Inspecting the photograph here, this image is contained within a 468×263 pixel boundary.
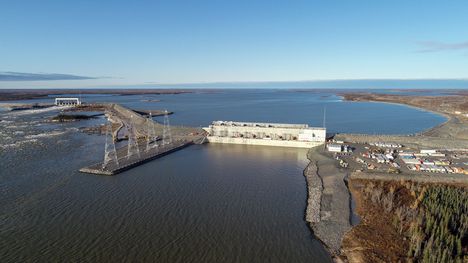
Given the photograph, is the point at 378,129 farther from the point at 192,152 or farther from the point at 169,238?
the point at 169,238

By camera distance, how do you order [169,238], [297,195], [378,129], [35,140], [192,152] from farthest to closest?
[378,129] → [35,140] → [192,152] → [297,195] → [169,238]

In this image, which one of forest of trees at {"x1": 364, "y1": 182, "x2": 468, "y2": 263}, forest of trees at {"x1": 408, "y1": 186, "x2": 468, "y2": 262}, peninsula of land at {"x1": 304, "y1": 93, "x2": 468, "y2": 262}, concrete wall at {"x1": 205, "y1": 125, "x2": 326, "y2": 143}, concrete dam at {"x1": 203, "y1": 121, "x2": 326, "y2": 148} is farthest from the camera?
concrete wall at {"x1": 205, "y1": 125, "x2": 326, "y2": 143}

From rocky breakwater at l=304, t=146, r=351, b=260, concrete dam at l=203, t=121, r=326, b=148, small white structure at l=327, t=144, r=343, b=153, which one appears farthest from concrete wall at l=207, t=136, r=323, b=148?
rocky breakwater at l=304, t=146, r=351, b=260

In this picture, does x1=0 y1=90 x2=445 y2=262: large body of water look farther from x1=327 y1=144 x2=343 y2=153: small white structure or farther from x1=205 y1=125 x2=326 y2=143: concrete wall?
x1=205 y1=125 x2=326 y2=143: concrete wall

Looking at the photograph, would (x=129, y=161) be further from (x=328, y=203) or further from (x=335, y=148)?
(x=335, y=148)

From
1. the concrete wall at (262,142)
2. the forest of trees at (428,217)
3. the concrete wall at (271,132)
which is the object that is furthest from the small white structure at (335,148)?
the forest of trees at (428,217)

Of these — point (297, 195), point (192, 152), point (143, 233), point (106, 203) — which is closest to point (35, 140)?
point (192, 152)
